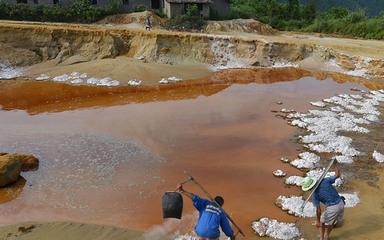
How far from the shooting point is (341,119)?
1650 cm

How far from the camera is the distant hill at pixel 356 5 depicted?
62500mm

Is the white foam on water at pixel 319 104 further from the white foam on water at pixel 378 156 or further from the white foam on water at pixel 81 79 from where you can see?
the white foam on water at pixel 81 79

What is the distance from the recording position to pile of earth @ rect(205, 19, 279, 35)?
3141 centimetres

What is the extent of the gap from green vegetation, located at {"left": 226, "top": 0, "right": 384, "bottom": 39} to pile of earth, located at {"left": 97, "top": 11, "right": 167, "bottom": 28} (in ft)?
20.9

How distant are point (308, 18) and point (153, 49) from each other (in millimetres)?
19655

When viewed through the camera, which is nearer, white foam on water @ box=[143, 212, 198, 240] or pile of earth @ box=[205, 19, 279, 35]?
white foam on water @ box=[143, 212, 198, 240]

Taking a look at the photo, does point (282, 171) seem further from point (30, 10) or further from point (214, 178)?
point (30, 10)

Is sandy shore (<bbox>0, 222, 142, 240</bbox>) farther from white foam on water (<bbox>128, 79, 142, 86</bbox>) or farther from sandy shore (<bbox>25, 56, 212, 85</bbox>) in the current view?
sandy shore (<bbox>25, 56, 212, 85</bbox>)

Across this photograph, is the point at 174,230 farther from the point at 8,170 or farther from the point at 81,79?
the point at 81,79

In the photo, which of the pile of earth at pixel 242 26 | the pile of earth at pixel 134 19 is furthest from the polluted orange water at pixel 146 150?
the pile of earth at pixel 134 19

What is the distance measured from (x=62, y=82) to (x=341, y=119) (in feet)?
49.5

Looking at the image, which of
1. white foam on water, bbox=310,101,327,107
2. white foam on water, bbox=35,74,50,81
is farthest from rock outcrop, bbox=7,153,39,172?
white foam on water, bbox=310,101,327,107

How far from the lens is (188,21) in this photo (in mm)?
30609

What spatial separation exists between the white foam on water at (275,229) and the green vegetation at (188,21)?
75.9 feet
